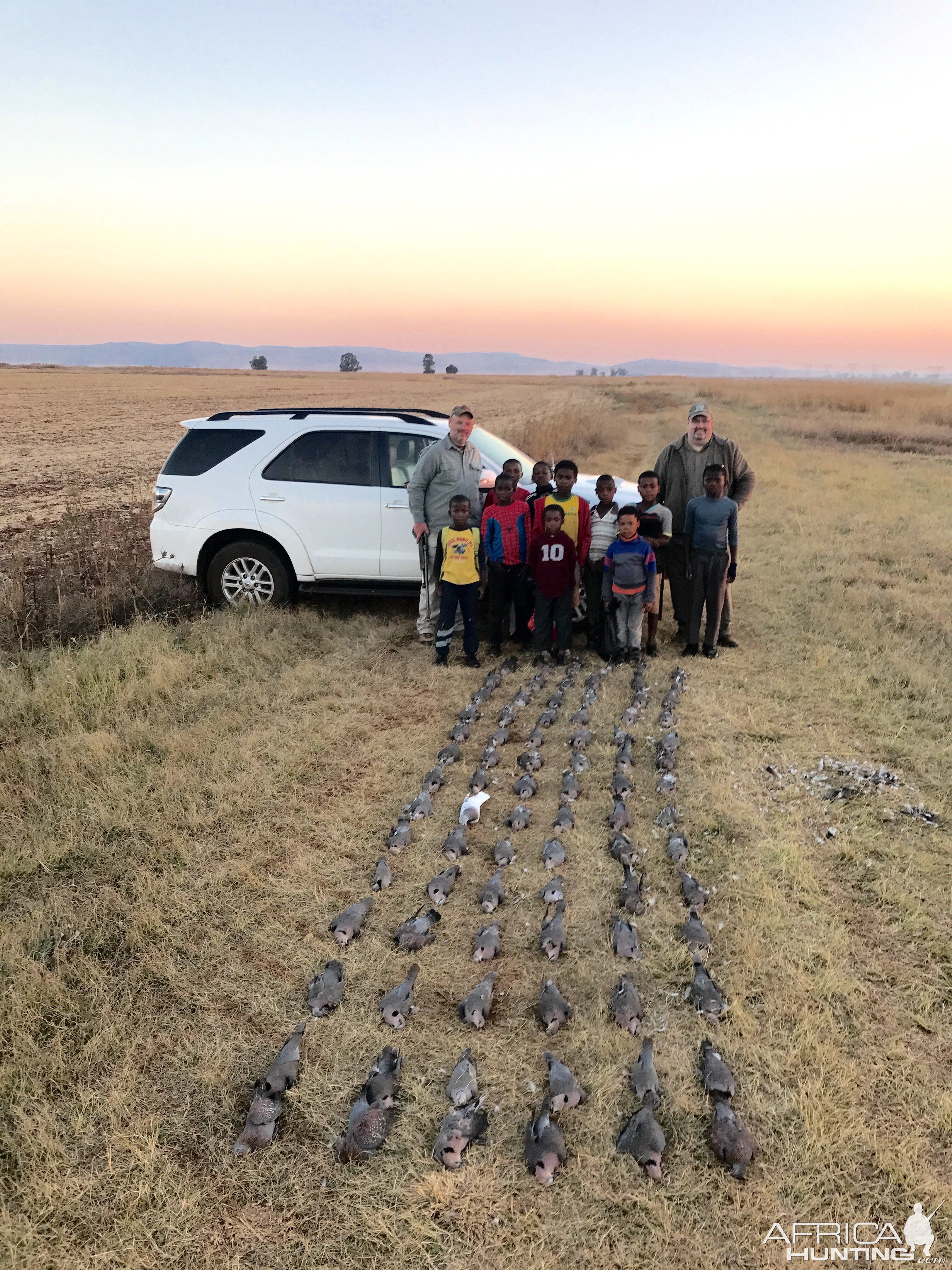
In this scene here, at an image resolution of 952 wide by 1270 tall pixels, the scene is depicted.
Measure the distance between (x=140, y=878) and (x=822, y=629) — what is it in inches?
255

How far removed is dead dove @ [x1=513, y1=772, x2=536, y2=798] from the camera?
15.1ft

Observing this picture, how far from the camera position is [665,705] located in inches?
225

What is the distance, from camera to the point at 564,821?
4262 millimetres

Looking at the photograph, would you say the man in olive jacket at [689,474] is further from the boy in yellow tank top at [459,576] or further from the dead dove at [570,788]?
Answer: the dead dove at [570,788]

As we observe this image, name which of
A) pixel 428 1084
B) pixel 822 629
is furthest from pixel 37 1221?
pixel 822 629

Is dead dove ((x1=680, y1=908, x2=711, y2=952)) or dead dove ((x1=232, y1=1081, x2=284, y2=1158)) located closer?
dead dove ((x1=232, y1=1081, x2=284, y2=1158))

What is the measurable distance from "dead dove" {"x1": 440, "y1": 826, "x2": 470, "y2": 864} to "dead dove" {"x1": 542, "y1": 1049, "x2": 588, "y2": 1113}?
1.40 m

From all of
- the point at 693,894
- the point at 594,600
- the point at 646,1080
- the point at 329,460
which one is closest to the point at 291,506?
the point at 329,460

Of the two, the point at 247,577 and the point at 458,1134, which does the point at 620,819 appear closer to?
the point at 458,1134

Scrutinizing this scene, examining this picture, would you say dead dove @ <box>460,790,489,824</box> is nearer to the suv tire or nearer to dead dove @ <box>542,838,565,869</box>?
dead dove @ <box>542,838,565,869</box>

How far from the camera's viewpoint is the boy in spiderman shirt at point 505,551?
20.5ft

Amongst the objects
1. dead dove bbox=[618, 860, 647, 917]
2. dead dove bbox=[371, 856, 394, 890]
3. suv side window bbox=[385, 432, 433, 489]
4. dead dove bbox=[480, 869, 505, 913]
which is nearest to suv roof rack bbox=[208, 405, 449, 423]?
suv side window bbox=[385, 432, 433, 489]

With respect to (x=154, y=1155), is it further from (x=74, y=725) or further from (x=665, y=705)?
(x=665, y=705)

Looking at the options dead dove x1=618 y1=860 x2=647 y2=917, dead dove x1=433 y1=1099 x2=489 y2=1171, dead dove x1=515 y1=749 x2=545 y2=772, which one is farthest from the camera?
dead dove x1=515 y1=749 x2=545 y2=772
